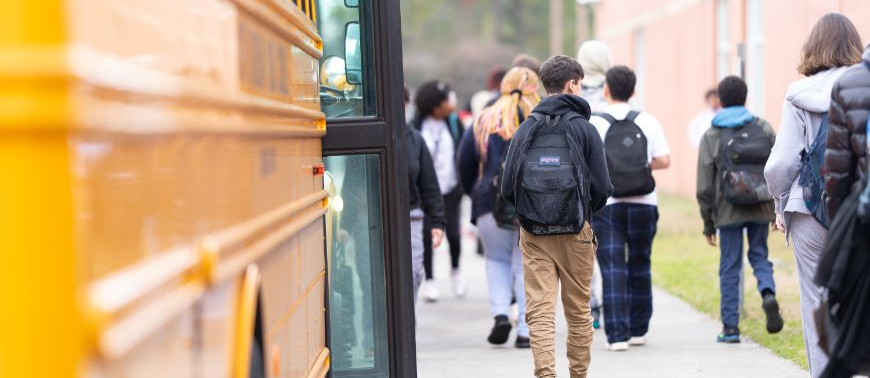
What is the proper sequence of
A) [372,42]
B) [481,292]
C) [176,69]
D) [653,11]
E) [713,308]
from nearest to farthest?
[176,69] → [372,42] → [713,308] → [481,292] → [653,11]

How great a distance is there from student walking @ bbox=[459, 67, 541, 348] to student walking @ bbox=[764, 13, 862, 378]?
230cm

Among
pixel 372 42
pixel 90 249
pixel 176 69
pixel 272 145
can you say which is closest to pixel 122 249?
pixel 90 249

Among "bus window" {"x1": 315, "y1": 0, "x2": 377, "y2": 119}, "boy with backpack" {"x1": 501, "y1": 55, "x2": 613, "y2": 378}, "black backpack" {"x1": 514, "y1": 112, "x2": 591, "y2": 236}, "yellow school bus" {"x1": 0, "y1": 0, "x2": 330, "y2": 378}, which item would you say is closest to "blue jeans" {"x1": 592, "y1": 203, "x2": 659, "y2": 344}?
"boy with backpack" {"x1": 501, "y1": 55, "x2": 613, "y2": 378}

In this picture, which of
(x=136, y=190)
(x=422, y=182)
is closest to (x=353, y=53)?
(x=422, y=182)

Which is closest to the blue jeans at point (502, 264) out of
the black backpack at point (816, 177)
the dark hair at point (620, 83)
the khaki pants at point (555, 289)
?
the dark hair at point (620, 83)

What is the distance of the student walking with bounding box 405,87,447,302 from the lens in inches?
335

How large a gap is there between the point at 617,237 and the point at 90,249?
626 centimetres

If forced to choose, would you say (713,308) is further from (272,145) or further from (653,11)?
(653,11)

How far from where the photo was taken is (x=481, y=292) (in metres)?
11.8

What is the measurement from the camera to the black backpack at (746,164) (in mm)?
8016

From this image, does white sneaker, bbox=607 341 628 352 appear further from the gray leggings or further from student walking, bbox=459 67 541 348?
the gray leggings

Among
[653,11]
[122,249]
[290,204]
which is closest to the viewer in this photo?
[122,249]

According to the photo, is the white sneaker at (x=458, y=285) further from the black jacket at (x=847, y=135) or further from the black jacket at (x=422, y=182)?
the black jacket at (x=847, y=135)

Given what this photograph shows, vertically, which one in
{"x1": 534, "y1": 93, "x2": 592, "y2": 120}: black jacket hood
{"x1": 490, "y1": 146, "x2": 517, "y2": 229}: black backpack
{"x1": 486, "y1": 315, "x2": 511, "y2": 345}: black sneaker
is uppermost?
{"x1": 534, "y1": 93, "x2": 592, "y2": 120}: black jacket hood
